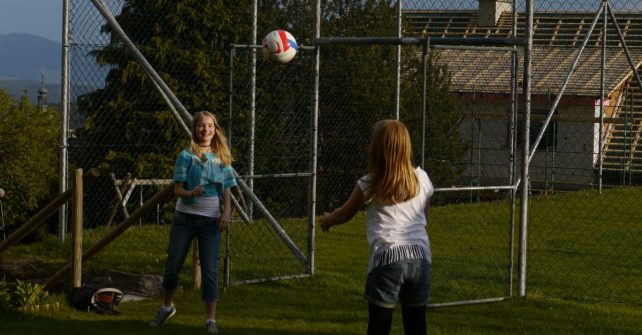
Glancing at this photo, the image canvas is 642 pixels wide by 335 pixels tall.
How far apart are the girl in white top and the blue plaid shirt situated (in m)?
2.12

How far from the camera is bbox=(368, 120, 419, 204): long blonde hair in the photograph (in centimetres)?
629

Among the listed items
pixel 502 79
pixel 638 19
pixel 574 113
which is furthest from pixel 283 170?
pixel 574 113

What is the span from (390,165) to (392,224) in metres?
0.35

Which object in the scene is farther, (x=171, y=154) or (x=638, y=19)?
(x=638, y=19)

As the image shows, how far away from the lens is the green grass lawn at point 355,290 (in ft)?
29.1

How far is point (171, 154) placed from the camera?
18703mm

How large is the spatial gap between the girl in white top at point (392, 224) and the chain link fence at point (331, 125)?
11.9 feet

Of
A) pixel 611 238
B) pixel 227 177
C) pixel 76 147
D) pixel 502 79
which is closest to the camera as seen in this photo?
pixel 227 177

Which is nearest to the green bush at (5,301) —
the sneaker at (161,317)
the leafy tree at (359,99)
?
the sneaker at (161,317)

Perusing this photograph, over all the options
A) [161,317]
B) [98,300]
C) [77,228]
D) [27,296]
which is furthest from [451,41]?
[27,296]

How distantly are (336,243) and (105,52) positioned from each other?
3.80 m

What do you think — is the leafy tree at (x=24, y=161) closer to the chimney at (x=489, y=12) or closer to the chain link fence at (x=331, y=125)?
the chain link fence at (x=331, y=125)

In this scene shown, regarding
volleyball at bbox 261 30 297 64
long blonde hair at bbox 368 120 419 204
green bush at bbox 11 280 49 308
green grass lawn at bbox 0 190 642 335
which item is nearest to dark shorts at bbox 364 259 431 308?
long blonde hair at bbox 368 120 419 204

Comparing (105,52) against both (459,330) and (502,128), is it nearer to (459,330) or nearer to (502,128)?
(459,330)
